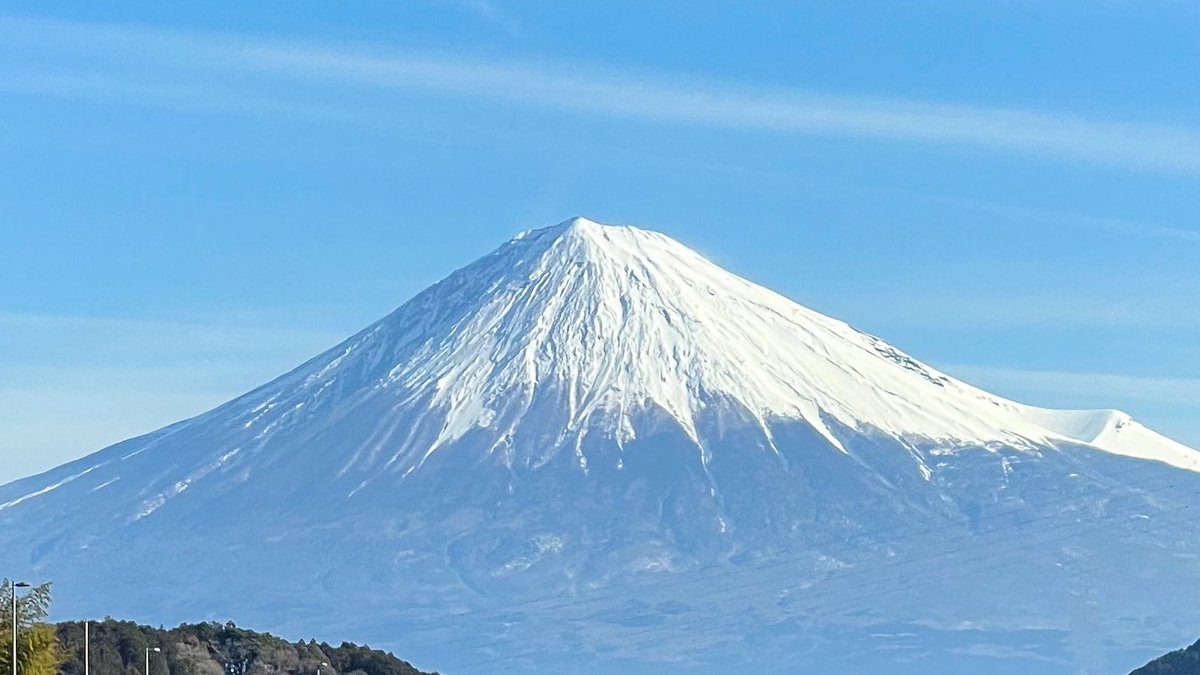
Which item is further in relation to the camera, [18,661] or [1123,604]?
[1123,604]

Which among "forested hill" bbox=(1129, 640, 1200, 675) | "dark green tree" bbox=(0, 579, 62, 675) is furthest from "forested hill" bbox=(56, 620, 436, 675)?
"forested hill" bbox=(1129, 640, 1200, 675)

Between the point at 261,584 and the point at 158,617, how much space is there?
28.8 ft

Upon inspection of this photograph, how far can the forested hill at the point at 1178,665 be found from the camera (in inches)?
3509

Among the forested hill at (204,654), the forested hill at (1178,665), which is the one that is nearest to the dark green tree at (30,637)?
the forested hill at (204,654)

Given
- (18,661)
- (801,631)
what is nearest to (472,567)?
(801,631)

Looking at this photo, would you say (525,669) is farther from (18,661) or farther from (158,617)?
(18,661)

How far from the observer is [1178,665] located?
9069 centimetres

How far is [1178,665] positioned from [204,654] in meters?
30.1

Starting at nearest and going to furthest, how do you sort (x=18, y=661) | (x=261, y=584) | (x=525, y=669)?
1. (x=18, y=661)
2. (x=525, y=669)
3. (x=261, y=584)

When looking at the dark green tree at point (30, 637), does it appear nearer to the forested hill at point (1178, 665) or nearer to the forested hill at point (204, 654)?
the forested hill at point (204, 654)

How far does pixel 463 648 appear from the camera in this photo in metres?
186

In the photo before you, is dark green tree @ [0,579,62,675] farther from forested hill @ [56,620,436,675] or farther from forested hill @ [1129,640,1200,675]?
forested hill @ [1129,640,1200,675]

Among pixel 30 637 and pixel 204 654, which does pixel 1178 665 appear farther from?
pixel 30 637

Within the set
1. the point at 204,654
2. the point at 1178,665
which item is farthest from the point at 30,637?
the point at 1178,665
